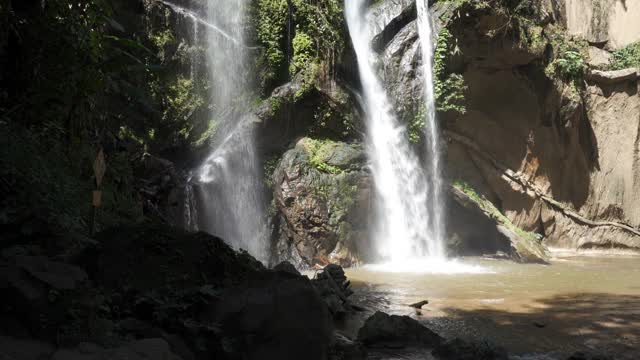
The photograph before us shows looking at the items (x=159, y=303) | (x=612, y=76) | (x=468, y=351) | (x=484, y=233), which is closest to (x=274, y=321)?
(x=159, y=303)

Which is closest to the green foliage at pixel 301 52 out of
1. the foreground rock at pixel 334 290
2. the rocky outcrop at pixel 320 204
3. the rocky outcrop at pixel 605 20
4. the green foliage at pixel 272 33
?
the green foliage at pixel 272 33

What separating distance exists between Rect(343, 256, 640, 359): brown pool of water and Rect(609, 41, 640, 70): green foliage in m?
7.57

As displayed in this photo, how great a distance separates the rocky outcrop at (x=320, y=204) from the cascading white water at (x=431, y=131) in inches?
89.0

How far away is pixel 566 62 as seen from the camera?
15.0 m

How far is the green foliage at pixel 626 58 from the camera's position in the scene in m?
16.2

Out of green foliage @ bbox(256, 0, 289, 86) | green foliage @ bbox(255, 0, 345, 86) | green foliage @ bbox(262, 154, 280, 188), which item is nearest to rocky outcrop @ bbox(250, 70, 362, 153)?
green foliage @ bbox(262, 154, 280, 188)

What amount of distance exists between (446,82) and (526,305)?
880 cm

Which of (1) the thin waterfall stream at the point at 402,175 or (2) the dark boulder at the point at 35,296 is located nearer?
(2) the dark boulder at the point at 35,296

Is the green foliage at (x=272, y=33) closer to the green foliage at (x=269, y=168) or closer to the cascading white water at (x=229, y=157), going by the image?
the cascading white water at (x=229, y=157)

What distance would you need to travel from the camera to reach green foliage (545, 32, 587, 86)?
15047 mm

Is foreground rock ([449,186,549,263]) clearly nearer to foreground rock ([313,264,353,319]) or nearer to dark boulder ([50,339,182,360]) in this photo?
foreground rock ([313,264,353,319])

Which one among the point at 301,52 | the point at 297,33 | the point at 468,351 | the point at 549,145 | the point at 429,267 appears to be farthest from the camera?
the point at 549,145

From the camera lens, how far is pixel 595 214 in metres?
15.9

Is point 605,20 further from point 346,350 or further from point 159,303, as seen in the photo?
point 159,303
